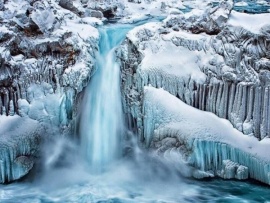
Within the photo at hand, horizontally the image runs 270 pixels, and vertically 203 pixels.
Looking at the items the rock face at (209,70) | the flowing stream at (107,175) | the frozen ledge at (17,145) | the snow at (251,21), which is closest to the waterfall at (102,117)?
the flowing stream at (107,175)

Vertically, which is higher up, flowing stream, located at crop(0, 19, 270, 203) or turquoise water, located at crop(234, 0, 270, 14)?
turquoise water, located at crop(234, 0, 270, 14)

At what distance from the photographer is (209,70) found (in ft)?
18.9

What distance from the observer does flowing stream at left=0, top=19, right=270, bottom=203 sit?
17.5 ft

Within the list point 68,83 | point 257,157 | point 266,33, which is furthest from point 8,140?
point 266,33

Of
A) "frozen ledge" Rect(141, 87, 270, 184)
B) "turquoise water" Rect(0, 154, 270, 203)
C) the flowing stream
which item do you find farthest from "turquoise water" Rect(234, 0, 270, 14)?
"turquoise water" Rect(0, 154, 270, 203)

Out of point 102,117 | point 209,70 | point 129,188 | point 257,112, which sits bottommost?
point 129,188

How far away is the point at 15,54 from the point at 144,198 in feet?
10.3

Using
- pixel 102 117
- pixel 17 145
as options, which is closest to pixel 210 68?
pixel 102 117

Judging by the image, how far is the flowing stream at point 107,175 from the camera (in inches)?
210

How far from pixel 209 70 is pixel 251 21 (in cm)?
102

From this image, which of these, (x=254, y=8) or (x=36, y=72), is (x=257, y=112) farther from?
(x=254, y=8)

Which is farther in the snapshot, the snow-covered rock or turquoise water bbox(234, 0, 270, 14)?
turquoise water bbox(234, 0, 270, 14)

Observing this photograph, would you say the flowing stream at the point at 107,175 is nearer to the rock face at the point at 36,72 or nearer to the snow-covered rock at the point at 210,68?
the rock face at the point at 36,72

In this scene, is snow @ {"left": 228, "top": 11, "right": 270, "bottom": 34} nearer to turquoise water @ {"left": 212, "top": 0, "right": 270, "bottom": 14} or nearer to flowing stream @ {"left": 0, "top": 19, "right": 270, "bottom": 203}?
flowing stream @ {"left": 0, "top": 19, "right": 270, "bottom": 203}
